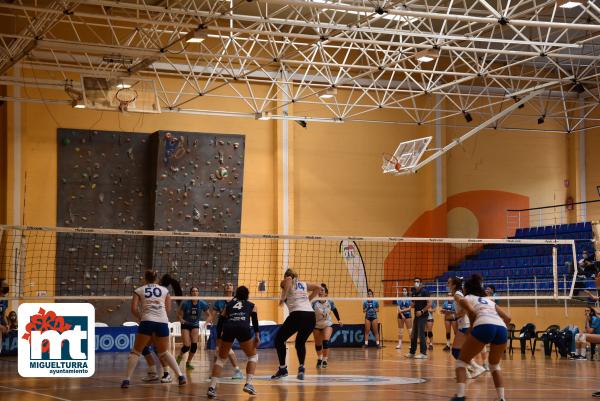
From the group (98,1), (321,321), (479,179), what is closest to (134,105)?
(98,1)

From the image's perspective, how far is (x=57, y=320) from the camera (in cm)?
1375

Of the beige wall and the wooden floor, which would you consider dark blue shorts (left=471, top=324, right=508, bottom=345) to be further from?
the beige wall

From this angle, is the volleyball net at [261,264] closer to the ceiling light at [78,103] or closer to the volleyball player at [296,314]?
the ceiling light at [78,103]

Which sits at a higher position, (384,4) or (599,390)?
(384,4)

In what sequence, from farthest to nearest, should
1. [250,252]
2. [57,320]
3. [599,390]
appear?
[250,252] < [57,320] < [599,390]

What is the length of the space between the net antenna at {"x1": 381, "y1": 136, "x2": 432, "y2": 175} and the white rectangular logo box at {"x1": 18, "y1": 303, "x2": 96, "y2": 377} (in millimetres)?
14508

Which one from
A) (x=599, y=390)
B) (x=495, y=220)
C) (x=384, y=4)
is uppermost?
(x=384, y=4)

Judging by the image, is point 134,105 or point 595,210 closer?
point 134,105

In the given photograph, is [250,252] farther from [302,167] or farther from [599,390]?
[599,390]

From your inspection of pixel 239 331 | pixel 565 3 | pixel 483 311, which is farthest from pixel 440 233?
pixel 483 311

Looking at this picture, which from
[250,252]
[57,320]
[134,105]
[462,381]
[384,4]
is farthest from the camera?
[250,252]

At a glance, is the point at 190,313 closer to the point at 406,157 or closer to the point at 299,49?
the point at 299,49

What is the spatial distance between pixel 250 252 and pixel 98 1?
11.8 meters

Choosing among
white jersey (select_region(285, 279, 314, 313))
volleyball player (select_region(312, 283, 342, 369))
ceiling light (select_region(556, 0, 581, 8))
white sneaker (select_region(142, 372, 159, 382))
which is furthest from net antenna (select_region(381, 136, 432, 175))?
white sneaker (select_region(142, 372, 159, 382))
